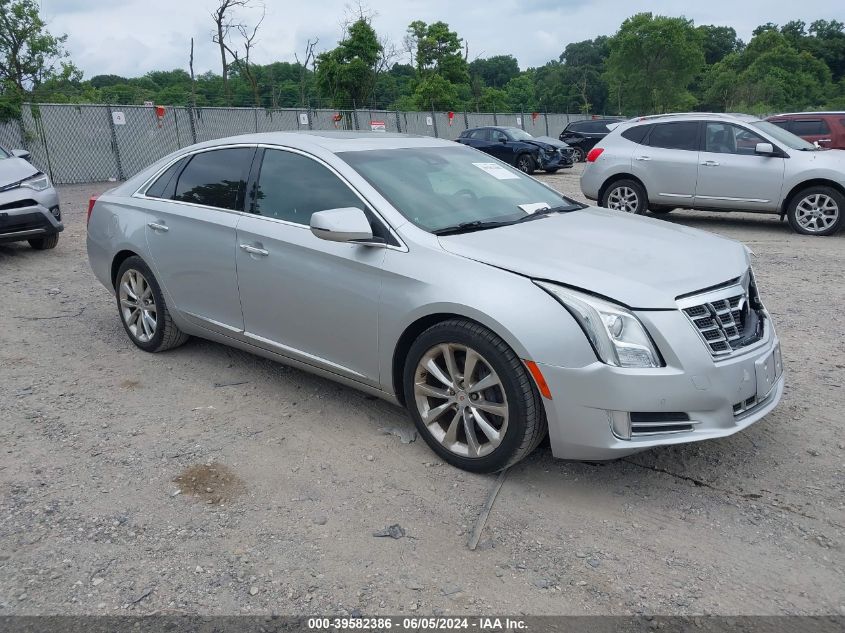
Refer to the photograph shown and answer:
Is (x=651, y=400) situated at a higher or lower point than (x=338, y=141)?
lower

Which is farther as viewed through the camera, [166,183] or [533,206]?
[166,183]

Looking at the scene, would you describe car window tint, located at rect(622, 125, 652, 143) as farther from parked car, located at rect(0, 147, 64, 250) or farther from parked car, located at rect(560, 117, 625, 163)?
parked car, located at rect(560, 117, 625, 163)

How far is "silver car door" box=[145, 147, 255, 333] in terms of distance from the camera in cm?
456

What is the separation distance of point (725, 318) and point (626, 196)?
8.27 meters

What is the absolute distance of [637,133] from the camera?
11.2 m

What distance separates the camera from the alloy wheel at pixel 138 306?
5297 millimetres

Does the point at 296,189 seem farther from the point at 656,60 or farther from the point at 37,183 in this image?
the point at 656,60

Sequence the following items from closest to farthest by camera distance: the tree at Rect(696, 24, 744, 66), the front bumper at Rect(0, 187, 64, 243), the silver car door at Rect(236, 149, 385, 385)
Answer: the silver car door at Rect(236, 149, 385, 385)
the front bumper at Rect(0, 187, 64, 243)
the tree at Rect(696, 24, 744, 66)

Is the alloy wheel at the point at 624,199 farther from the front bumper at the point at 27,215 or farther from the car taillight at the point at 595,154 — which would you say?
the front bumper at the point at 27,215

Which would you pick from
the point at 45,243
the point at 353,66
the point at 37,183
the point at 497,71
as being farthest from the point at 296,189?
the point at 497,71

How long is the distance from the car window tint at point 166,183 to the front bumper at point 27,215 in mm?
4321

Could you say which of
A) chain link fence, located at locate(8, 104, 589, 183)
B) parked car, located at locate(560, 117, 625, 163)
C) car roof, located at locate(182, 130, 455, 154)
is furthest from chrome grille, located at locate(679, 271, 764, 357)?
parked car, located at locate(560, 117, 625, 163)

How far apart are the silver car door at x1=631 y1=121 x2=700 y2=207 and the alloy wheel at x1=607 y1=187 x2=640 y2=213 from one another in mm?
248

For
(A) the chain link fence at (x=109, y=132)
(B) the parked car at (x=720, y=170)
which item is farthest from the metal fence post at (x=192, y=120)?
(B) the parked car at (x=720, y=170)
